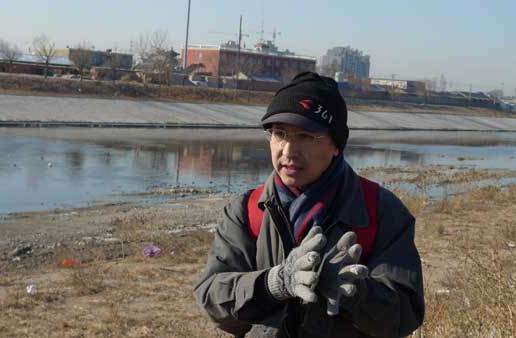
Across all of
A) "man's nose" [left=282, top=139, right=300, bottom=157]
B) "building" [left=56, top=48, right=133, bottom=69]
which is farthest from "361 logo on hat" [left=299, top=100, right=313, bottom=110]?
"building" [left=56, top=48, right=133, bottom=69]

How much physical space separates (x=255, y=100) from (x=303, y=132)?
6986 cm

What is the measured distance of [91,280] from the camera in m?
8.52

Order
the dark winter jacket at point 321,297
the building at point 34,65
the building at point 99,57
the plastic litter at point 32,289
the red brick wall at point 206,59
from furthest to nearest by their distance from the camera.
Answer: the red brick wall at point 206,59 < the building at point 99,57 < the building at point 34,65 < the plastic litter at point 32,289 < the dark winter jacket at point 321,297

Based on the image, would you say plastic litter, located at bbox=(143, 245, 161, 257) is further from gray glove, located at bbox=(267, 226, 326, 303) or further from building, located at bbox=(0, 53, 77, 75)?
building, located at bbox=(0, 53, 77, 75)

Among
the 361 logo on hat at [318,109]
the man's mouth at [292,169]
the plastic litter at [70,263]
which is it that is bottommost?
the plastic litter at [70,263]

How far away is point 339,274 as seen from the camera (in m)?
2.40

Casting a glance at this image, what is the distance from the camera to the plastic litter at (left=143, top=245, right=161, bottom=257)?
10531 millimetres

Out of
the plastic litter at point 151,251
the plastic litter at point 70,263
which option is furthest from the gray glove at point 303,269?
the plastic litter at point 151,251

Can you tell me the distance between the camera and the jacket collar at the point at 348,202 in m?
2.71

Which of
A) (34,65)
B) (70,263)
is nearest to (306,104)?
(70,263)

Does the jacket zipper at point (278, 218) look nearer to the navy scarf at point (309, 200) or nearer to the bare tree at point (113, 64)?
the navy scarf at point (309, 200)

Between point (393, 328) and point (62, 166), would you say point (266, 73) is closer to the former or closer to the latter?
point (62, 166)

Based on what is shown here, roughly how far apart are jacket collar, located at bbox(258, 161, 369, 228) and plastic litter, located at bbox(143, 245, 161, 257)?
25.9ft

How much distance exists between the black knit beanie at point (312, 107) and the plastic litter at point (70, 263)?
24.8 ft
